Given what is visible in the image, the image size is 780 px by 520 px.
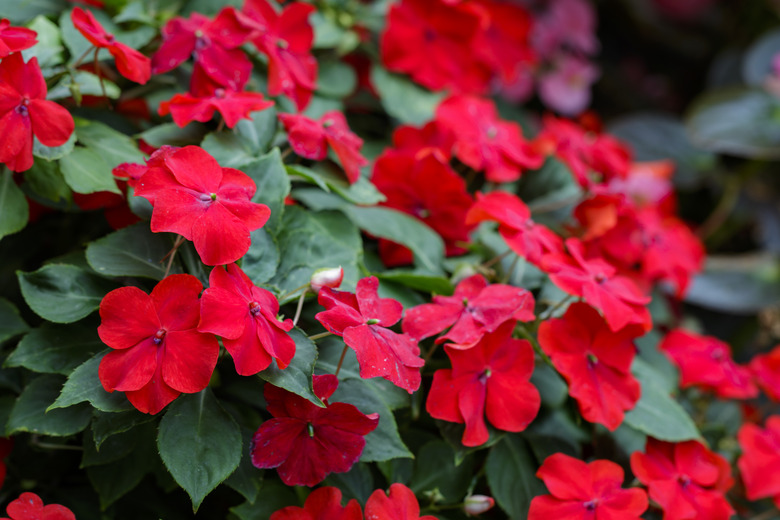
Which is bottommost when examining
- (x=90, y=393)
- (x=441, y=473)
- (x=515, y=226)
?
(x=441, y=473)

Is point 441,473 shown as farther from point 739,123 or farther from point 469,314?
point 739,123

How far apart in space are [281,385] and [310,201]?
314 millimetres

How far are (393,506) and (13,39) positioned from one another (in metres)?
0.58

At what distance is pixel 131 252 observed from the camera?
631 millimetres

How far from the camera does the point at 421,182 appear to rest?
86 cm

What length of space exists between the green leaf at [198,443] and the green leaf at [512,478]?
292 millimetres

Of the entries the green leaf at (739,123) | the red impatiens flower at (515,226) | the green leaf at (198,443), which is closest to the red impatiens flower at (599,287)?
the red impatiens flower at (515,226)

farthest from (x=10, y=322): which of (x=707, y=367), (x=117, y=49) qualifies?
(x=707, y=367)

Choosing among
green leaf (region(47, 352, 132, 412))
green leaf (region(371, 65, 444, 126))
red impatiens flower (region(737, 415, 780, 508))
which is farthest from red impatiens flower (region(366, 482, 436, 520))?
green leaf (region(371, 65, 444, 126))

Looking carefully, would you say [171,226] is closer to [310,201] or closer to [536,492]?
[310,201]

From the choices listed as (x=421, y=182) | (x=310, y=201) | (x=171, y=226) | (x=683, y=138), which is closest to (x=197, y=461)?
(x=171, y=226)

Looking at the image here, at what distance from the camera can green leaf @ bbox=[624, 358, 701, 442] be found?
734mm

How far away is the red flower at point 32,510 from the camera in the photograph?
56 centimetres

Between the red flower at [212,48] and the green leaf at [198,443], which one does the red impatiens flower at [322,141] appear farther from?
the green leaf at [198,443]
